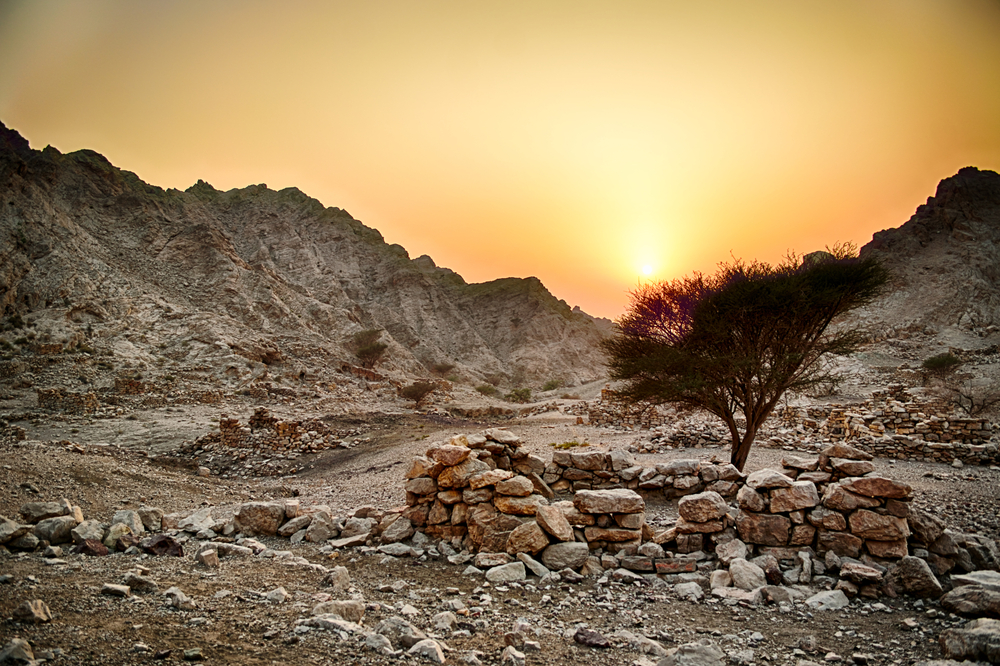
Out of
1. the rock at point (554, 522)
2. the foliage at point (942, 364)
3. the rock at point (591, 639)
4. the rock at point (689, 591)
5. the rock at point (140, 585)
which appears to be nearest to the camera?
the rock at point (591, 639)

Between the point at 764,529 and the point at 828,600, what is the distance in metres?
1.63

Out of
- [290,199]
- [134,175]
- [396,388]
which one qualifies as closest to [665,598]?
[396,388]

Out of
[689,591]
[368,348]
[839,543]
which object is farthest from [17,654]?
[368,348]

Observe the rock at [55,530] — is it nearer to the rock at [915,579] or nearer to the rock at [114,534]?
the rock at [114,534]

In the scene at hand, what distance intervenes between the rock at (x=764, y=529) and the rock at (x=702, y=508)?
0.37 meters

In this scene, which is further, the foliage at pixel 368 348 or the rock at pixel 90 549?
the foliage at pixel 368 348

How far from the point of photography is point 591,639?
4.92 metres

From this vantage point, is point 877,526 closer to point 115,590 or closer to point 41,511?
point 115,590

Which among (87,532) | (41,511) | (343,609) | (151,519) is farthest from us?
(151,519)

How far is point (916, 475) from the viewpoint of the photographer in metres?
13.0

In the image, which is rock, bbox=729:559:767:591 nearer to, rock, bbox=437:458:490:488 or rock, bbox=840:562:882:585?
rock, bbox=840:562:882:585

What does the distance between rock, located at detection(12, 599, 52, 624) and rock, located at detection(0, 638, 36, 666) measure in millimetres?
613

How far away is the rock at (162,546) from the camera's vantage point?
680cm

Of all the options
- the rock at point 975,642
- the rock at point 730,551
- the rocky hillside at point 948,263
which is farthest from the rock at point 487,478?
the rocky hillside at point 948,263
